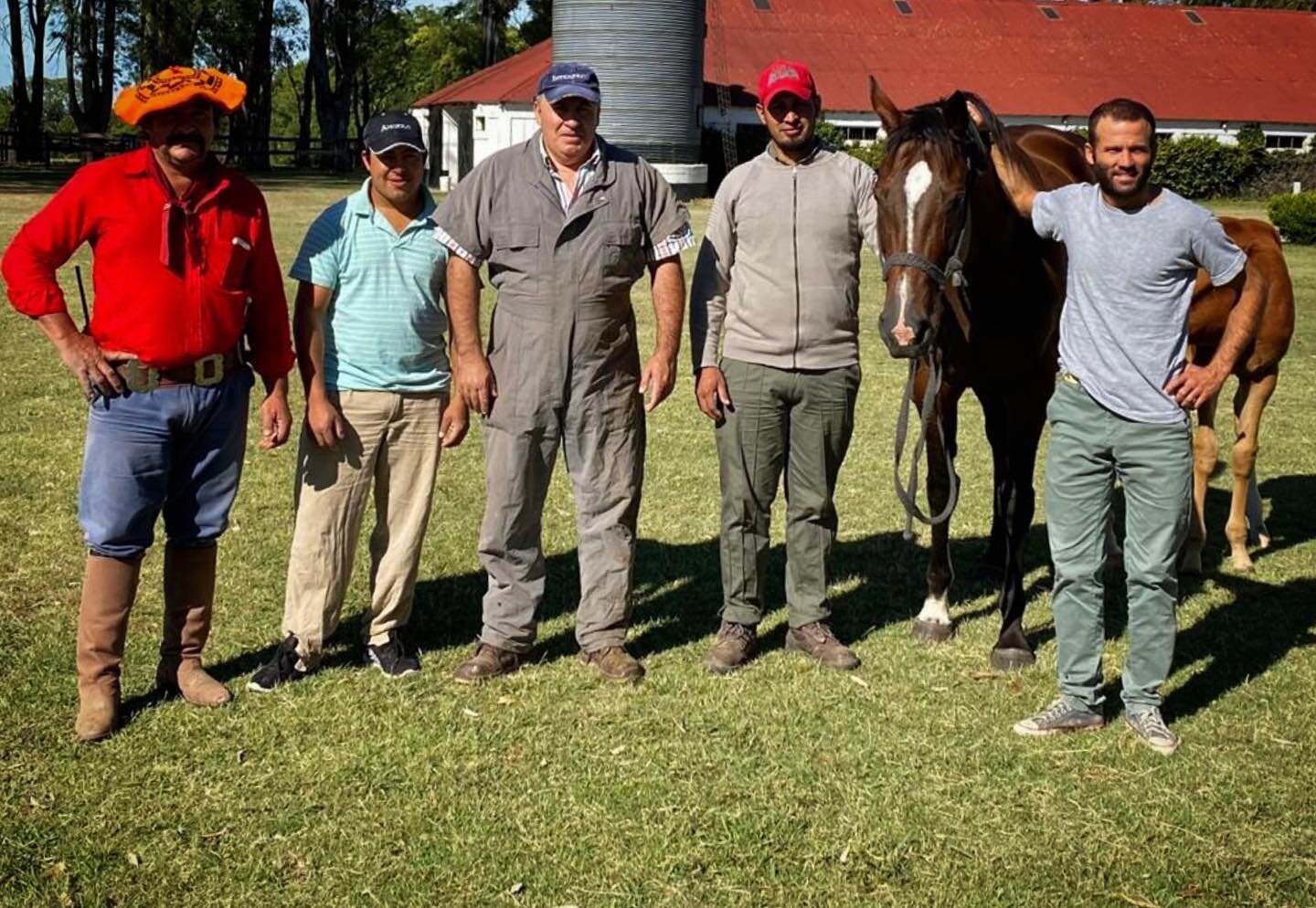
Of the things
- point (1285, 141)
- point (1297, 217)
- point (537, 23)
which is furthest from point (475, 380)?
point (537, 23)

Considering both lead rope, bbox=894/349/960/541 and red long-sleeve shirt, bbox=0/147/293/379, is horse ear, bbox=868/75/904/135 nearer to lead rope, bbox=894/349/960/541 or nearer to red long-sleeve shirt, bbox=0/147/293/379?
lead rope, bbox=894/349/960/541

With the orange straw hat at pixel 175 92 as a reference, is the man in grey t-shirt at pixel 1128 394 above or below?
below

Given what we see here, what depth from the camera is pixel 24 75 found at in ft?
159

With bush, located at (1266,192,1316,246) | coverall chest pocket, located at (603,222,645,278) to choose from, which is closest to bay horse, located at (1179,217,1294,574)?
coverall chest pocket, located at (603,222,645,278)

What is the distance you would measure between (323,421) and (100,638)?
1.05 m

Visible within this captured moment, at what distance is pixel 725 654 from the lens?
17.4 feet

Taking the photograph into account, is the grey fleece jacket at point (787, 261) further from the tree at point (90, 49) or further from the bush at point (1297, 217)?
the tree at point (90, 49)

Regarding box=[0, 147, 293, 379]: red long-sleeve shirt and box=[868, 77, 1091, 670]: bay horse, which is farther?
box=[868, 77, 1091, 670]: bay horse

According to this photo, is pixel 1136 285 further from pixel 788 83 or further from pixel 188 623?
pixel 188 623

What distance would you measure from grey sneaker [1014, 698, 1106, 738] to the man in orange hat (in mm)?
2949

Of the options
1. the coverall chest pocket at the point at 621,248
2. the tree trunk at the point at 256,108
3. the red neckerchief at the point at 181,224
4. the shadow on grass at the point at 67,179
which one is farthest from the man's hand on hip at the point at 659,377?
the tree trunk at the point at 256,108

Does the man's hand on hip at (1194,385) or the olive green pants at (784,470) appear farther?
the olive green pants at (784,470)

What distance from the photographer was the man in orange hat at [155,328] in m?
4.23

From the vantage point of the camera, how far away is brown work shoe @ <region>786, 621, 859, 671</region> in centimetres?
535
